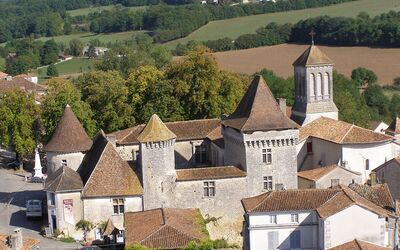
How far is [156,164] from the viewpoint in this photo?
150 ft

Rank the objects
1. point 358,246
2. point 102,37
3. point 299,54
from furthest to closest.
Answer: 1. point 102,37
2. point 299,54
3. point 358,246

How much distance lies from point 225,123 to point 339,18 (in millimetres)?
75986

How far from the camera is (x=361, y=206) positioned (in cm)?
3872

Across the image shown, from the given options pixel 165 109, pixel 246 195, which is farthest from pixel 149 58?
pixel 246 195

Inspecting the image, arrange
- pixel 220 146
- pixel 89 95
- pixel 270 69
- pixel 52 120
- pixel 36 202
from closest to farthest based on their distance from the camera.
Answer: pixel 36 202
pixel 220 146
pixel 52 120
pixel 89 95
pixel 270 69

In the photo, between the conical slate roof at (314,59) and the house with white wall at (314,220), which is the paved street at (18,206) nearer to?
the house with white wall at (314,220)

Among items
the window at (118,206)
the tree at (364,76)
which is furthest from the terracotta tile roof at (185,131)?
the tree at (364,76)

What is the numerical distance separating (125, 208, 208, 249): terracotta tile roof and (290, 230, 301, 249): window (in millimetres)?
4196

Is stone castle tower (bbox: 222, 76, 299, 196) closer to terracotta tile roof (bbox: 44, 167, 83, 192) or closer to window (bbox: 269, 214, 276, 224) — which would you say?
window (bbox: 269, 214, 276, 224)

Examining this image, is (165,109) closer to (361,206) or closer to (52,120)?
(52,120)

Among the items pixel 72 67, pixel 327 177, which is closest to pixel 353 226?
pixel 327 177

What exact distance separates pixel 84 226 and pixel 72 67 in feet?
278

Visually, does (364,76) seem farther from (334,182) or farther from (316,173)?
(334,182)

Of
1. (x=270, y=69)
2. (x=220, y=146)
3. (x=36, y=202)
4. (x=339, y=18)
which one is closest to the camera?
(x=36, y=202)
